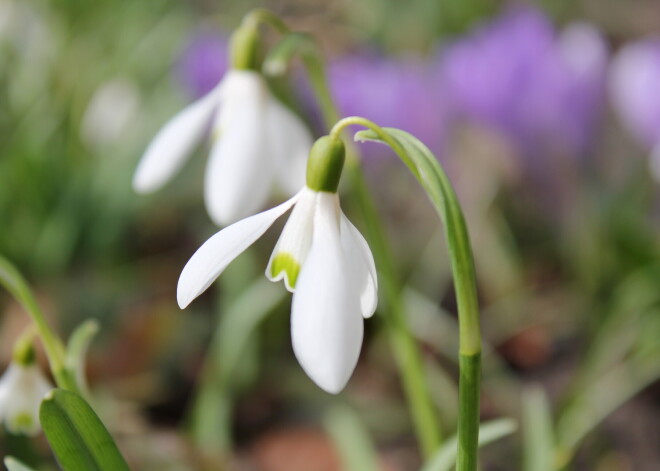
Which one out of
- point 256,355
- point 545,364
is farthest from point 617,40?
point 256,355

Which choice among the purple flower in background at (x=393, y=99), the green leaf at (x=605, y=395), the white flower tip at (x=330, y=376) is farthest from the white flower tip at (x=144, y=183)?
the purple flower in background at (x=393, y=99)

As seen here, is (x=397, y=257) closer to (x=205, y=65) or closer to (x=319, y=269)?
(x=205, y=65)

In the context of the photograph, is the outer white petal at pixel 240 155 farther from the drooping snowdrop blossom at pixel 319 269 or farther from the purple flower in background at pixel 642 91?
the purple flower in background at pixel 642 91

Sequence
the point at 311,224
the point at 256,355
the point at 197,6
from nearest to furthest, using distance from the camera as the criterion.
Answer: the point at 311,224 → the point at 256,355 → the point at 197,6

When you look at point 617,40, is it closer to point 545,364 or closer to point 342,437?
point 545,364

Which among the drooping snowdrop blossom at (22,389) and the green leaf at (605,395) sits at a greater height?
the drooping snowdrop blossom at (22,389)
